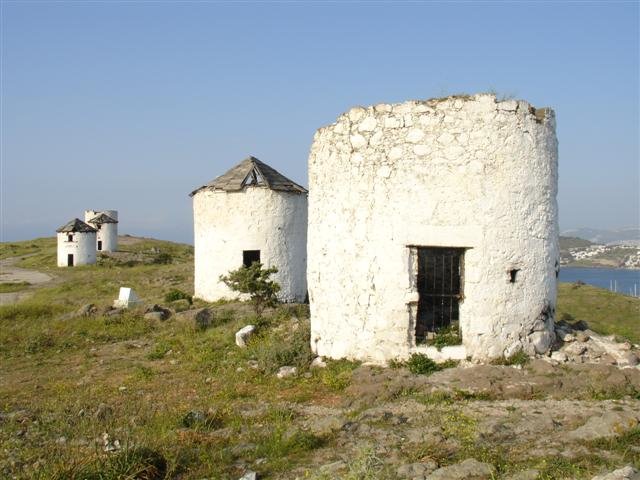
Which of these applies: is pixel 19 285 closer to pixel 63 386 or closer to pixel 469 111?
pixel 63 386

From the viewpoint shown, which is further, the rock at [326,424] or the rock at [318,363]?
the rock at [318,363]

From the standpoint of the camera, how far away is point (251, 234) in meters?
15.9

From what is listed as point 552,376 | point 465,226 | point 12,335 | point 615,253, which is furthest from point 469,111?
point 615,253

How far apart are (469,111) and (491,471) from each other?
16.4ft

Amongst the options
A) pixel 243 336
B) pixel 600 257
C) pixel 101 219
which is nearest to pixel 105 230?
pixel 101 219

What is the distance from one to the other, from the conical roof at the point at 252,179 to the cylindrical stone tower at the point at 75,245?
1777 cm

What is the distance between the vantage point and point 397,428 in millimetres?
5711

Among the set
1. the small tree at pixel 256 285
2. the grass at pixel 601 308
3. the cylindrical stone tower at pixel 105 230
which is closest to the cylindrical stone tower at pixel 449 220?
the small tree at pixel 256 285

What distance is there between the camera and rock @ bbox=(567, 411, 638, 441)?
5.05 metres

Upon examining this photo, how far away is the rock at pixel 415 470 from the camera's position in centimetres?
438

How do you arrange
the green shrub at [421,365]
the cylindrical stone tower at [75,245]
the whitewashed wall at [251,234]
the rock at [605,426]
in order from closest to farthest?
the rock at [605,426] < the green shrub at [421,365] < the whitewashed wall at [251,234] < the cylindrical stone tower at [75,245]

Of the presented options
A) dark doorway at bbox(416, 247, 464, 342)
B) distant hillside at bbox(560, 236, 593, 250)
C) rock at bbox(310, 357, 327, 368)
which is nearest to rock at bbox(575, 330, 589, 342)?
dark doorway at bbox(416, 247, 464, 342)

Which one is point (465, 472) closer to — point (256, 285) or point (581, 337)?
point (581, 337)

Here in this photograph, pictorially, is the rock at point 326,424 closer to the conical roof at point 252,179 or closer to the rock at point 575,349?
the rock at point 575,349
